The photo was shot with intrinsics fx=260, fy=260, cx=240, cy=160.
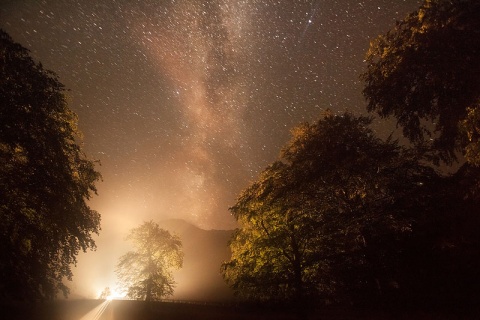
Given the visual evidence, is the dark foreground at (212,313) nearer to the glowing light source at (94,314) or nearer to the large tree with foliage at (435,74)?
the glowing light source at (94,314)

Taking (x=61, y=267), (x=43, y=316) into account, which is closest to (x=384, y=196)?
(x=61, y=267)

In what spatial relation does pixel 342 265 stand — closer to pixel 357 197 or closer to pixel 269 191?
pixel 357 197

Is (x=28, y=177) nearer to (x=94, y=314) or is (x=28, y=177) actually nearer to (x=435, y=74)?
(x=435, y=74)

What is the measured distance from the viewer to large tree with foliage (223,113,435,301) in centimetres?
1016

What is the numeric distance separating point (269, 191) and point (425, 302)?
7.53m

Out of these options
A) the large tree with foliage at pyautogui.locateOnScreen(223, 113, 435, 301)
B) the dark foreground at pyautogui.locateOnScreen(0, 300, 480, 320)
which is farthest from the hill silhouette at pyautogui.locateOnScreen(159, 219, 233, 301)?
the large tree with foliage at pyautogui.locateOnScreen(223, 113, 435, 301)

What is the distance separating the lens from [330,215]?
11156mm

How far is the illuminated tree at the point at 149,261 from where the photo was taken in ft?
98.4

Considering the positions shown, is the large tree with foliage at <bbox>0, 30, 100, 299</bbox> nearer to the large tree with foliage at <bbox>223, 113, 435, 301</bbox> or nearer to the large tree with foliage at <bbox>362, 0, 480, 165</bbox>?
the large tree with foliage at <bbox>223, 113, 435, 301</bbox>

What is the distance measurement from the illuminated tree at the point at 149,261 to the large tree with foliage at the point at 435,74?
28575 millimetres

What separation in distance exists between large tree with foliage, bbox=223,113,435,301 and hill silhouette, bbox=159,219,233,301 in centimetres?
4557

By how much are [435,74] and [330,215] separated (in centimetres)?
630

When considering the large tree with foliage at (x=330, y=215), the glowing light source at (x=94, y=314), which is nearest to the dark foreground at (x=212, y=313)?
the glowing light source at (x=94, y=314)

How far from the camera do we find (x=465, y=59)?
7.14m
